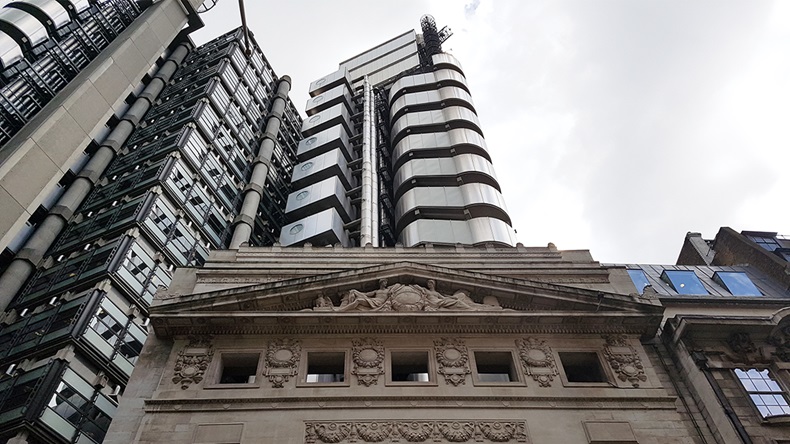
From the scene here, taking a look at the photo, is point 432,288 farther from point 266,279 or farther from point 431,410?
point 266,279

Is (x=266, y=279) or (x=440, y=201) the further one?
(x=440, y=201)

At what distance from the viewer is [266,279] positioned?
27359 mm

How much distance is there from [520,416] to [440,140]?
40269 mm

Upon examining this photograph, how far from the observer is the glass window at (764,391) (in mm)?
22062

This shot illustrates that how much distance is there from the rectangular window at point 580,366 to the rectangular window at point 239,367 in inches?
477

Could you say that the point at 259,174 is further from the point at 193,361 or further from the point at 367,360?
the point at 367,360

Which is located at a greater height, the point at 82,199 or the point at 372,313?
the point at 82,199

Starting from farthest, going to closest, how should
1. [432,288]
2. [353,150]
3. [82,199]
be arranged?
[353,150] → [82,199] → [432,288]

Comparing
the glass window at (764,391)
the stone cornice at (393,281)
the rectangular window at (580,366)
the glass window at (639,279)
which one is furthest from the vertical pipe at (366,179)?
the glass window at (764,391)

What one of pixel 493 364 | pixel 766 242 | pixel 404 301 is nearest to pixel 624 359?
pixel 493 364

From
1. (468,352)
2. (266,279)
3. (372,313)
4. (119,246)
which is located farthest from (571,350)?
(119,246)

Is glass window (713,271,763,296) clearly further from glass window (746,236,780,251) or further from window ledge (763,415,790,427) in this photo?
window ledge (763,415,790,427)

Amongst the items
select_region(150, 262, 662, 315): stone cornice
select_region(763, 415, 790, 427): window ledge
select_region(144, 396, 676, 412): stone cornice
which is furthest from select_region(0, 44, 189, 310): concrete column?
select_region(763, 415, 790, 427): window ledge

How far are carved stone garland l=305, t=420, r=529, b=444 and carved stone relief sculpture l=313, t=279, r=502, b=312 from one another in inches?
198
